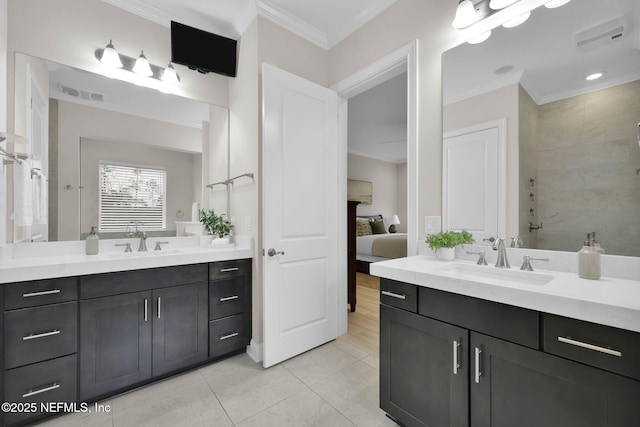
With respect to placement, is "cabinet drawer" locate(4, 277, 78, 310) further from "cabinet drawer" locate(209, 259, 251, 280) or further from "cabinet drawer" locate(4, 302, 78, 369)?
"cabinet drawer" locate(209, 259, 251, 280)

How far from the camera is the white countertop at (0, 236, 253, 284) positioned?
146 cm

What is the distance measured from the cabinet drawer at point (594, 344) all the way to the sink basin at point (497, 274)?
26 cm

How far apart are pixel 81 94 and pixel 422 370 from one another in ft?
9.74

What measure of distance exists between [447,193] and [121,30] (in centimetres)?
278

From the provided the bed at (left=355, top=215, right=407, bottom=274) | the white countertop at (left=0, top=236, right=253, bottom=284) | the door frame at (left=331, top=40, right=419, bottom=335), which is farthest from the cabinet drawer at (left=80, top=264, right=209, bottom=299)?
the bed at (left=355, top=215, right=407, bottom=274)

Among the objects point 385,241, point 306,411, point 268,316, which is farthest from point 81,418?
point 385,241

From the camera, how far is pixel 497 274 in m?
1.41

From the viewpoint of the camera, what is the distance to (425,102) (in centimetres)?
188

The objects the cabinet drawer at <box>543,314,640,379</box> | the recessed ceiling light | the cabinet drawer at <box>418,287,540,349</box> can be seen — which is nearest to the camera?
the cabinet drawer at <box>543,314,640,379</box>

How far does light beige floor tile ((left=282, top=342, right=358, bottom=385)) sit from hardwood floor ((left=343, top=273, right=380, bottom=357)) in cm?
24

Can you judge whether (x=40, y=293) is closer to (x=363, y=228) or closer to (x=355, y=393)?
(x=355, y=393)

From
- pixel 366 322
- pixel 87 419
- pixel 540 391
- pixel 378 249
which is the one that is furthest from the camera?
pixel 378 249

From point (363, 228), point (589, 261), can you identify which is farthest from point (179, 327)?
point (363, 228)

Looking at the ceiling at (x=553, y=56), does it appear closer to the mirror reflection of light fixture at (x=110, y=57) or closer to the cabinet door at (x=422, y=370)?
the cabinet door at (x=422, y=370)
